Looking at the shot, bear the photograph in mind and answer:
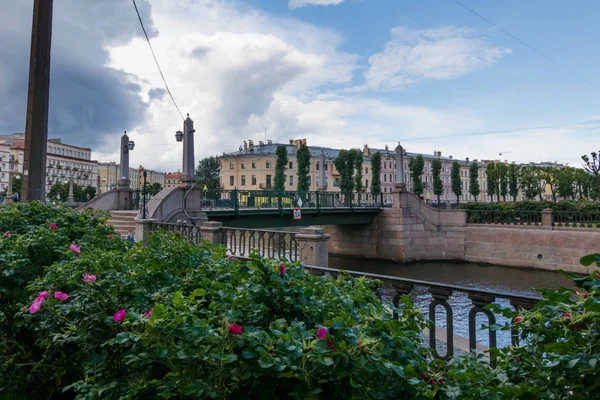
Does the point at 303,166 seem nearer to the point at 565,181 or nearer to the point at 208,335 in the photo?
the point at 565,181

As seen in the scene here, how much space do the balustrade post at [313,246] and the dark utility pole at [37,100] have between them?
5257 mm

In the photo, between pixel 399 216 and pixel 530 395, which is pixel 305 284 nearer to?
pixel 530 395

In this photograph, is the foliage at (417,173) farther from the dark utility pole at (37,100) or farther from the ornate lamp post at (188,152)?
the dark utility pole at (37,100)

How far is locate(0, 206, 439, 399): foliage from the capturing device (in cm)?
163

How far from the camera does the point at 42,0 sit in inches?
309

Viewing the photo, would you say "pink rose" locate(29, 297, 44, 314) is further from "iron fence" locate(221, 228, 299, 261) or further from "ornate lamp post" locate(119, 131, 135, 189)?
"ornate lamp post" locate(119, 131, 135, 189)

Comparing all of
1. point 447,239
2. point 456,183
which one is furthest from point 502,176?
point 447,239

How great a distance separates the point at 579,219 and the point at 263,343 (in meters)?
31.1

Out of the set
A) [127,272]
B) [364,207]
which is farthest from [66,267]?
[364,207]

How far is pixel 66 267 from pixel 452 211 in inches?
1178

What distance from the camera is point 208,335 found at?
5.70 ft

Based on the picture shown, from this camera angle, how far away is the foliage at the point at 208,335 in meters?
1.63

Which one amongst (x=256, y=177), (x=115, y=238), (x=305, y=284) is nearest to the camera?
(x=305, y=284)

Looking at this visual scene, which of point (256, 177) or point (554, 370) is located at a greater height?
point (256, 177)
